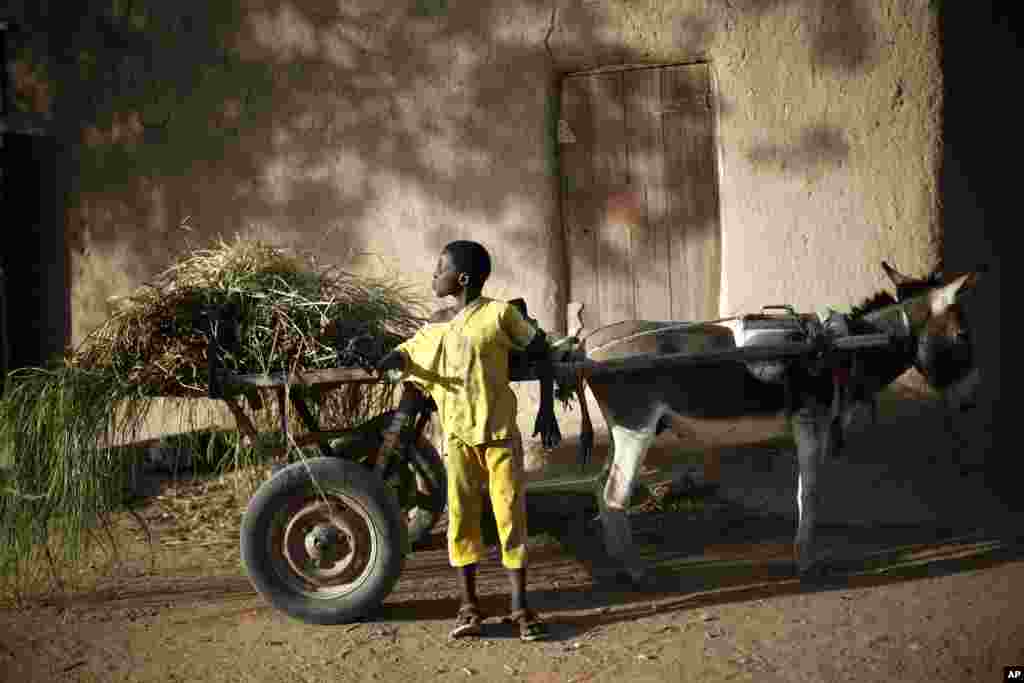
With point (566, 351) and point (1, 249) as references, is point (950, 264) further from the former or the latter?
point (1, 249)

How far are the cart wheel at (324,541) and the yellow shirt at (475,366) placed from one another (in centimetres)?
46

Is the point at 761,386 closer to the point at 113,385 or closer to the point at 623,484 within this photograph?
the point at 623,484

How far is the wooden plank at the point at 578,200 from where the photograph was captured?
260 inches

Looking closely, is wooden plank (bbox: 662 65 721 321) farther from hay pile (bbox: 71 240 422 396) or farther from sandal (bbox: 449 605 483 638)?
sandal (bbox: 449 605 483 638)

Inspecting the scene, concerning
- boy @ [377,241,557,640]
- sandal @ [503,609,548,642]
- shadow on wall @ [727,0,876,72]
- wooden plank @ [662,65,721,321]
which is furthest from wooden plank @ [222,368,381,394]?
shadow on wall @ [727,0,876,72]

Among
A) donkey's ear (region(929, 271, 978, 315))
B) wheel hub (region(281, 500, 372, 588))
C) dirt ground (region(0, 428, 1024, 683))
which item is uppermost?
donkey's ear (region(929, 271, 978, 315))

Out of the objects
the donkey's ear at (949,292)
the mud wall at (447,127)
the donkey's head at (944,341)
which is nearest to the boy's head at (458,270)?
the donkey's head at (944,341)

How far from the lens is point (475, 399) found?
13.4ft

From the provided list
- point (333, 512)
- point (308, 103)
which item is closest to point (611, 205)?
point (308, 103)

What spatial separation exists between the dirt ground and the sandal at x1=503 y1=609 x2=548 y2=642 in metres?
0.05

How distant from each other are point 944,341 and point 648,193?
2307 millimetres

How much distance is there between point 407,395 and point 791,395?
1740 millimetres

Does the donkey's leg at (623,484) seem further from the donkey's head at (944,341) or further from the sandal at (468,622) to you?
the donkey's head at (944,341)

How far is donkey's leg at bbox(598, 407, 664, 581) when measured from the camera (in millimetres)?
4660
